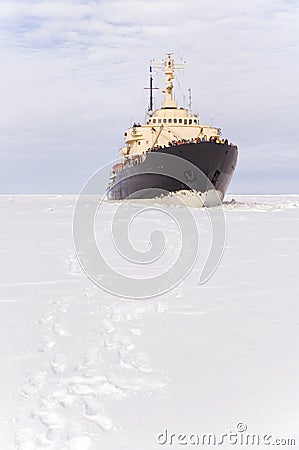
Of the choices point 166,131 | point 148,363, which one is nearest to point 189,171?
point 166,131

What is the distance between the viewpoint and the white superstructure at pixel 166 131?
33.7m

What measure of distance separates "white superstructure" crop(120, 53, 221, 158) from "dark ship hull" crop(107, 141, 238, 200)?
2882 millimetres

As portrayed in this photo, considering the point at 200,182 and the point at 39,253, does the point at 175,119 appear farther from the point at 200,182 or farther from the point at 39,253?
the point at 39,253

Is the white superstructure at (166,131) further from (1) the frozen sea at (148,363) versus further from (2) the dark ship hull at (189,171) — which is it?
(1) the frozen sea at (148,363)

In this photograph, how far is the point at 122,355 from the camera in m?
4.30

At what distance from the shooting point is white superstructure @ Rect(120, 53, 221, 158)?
3366cm

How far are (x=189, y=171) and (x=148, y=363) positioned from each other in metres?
24.8

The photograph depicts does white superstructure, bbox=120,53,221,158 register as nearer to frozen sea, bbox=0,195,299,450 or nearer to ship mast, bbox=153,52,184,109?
ship mast, bbox=153,52,184,109

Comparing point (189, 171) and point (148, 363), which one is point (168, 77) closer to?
point (189, 171)

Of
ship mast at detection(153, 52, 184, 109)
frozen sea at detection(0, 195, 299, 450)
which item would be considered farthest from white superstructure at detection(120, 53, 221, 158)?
frozen sea at detection(0, 195, 299, 450)

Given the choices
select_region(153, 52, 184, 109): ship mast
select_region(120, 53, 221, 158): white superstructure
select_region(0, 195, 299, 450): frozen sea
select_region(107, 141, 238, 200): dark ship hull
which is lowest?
select_region(0, 195, 299, 450): frozen sea

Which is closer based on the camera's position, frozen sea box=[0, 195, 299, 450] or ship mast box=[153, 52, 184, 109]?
frozen sea box=[0, 195, 299, 450]

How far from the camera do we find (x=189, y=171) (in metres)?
28.4

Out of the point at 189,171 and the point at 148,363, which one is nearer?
the point at 148,363
